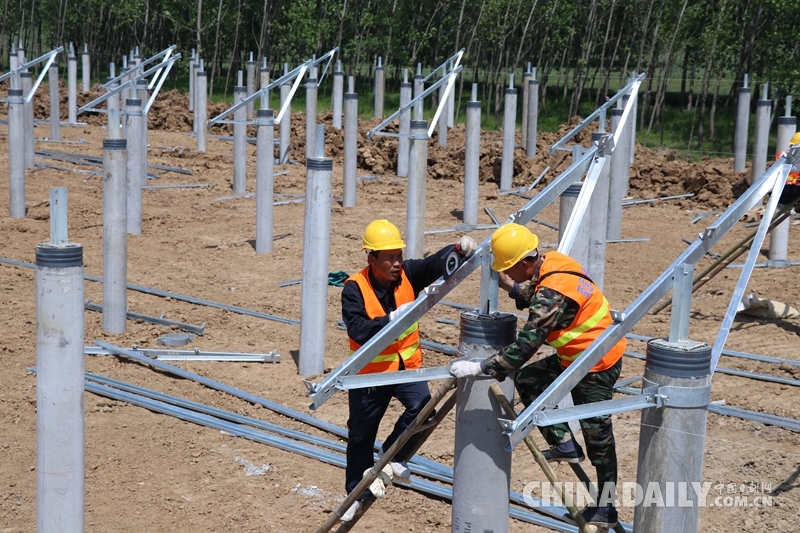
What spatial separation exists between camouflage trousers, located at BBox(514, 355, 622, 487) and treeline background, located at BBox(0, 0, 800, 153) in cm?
1786

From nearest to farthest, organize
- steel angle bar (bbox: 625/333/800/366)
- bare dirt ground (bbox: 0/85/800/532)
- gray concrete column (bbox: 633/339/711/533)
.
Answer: gray concrete column (bbox: 633/339/711/533) → bare dirt ground (bbox: 0/85/800/532) → steel angle bar (bbox: 625/333/800/366)

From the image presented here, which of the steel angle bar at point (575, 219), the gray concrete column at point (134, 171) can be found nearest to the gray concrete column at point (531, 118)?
the gray concrete column at point (134, 171)

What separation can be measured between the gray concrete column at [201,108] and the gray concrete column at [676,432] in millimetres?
18595

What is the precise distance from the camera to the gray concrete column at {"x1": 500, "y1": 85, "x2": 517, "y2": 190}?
16531 mm

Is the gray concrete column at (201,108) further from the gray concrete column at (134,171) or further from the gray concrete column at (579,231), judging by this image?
the gray concrete column at (579,231)

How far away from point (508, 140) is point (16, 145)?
8.18 meters

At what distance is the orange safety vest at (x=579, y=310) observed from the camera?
13.2 feet

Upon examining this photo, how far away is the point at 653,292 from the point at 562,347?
3.44ft

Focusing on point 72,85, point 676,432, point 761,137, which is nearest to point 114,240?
point 676,432

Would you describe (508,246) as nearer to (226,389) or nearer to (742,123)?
(226,389)

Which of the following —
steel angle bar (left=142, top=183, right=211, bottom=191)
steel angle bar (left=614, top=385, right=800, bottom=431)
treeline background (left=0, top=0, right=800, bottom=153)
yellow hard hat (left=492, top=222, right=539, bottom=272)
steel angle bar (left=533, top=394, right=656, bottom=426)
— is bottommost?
steel angle bar (left=614, top=385, right=800, bottom=431)

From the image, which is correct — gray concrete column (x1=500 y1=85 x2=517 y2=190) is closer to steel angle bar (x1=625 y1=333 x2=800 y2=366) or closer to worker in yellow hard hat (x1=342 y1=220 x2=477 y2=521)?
steel angle bar (x1=625 y1=333 x2=800 y2=366)

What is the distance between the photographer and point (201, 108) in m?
21.0

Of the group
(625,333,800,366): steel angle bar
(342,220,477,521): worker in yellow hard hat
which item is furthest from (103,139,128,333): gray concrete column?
(625,333,800,366): steel angle bar
